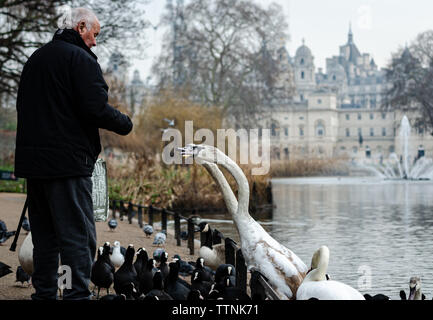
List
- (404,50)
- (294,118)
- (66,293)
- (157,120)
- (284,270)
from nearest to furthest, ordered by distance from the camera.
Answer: (66,293), (284,270), (157,120), (404,50), (294,118)

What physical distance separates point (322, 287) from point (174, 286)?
4.08ft

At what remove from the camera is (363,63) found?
540ft

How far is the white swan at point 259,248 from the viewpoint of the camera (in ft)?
18.8

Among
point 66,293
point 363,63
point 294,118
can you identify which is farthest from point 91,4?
point 363,63

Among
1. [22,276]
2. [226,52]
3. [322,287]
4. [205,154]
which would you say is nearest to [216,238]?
[205,154]

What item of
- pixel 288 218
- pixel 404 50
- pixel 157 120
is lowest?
pixel 288 218

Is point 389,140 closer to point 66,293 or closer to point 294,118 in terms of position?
point 294,118

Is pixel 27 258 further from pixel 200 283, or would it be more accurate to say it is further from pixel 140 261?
pixel 200 283

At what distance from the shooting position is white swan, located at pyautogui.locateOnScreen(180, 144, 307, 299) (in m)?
5.72

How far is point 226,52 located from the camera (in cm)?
3894

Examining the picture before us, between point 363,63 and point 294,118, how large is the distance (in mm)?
57614

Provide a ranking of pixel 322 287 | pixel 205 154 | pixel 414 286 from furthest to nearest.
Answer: pixel 205 154
pixel 414 286
pixel 322 287

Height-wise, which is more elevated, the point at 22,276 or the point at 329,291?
the point at 329,291

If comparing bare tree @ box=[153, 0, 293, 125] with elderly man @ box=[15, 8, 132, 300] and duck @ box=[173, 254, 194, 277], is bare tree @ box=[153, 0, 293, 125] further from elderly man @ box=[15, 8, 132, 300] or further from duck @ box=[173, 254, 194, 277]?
elderly man @ box=[15, 8, 132, 300]
